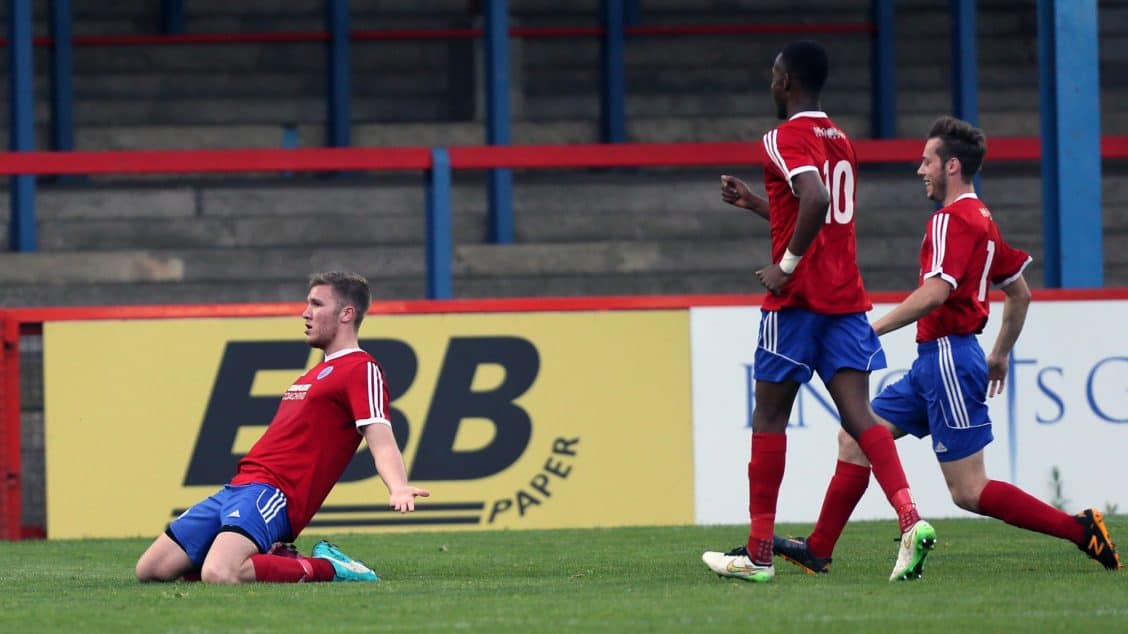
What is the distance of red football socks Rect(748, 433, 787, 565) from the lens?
21.0 ft

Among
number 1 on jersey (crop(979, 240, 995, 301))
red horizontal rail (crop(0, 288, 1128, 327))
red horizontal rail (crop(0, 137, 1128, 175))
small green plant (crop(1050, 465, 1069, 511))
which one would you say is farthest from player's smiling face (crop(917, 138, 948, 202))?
red horizontal rail (crop(0, 137, 1128, 175))

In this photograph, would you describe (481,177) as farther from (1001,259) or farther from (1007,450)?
(1001,259)

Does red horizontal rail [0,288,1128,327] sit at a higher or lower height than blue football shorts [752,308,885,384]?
higher

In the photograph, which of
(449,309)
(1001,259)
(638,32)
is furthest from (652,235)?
(1001,259)

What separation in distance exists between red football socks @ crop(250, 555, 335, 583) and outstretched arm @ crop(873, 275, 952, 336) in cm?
213

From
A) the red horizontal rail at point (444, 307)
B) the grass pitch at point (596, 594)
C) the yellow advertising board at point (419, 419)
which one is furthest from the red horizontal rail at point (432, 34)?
the grass pitch at point (596, 594)

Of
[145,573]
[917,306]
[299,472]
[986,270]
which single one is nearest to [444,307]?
[299,472]

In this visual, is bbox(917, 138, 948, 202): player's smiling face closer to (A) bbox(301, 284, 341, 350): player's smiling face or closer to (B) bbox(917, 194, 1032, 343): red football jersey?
(B) bbox(917, 194, 1032, 343): red football jersey

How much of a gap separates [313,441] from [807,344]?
70.0 inches

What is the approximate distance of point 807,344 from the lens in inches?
252

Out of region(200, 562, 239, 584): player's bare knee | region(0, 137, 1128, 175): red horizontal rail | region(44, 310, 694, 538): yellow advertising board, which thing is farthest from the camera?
region(0, 137, 1128, 175): red horizontal rail

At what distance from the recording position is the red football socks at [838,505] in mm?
6770

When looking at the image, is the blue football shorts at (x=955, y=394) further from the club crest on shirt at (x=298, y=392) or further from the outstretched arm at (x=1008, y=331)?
the club crest on shirt at (x=298, y=392)

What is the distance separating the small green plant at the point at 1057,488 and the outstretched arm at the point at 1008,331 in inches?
116
